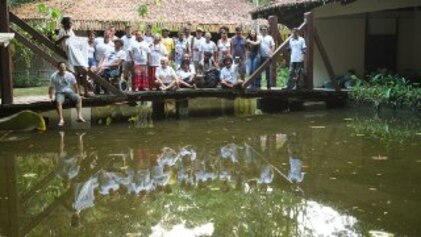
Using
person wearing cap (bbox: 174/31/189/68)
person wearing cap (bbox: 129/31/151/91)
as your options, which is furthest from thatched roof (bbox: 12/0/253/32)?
person wearing cap (bbox: 129/31/151/91)

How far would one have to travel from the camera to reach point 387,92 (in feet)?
44.7

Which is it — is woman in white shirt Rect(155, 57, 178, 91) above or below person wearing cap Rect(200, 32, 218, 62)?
below

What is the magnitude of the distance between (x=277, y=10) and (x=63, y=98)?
7.69 meters

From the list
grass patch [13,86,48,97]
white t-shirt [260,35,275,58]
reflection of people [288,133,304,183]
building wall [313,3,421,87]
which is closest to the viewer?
reflection of people [288,133,304,183]

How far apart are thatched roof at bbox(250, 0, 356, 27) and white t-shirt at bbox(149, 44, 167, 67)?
4393 mm

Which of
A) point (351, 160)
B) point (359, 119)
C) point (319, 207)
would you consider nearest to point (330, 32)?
point (359, 119)

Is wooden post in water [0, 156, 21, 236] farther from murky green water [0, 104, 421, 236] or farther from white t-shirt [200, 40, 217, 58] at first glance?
white t-shirt [200, 40, 217, 58]

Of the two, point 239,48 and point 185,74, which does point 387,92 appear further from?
point 185,74

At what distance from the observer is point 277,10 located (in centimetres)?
1644

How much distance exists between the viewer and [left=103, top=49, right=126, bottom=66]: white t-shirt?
12.5 m

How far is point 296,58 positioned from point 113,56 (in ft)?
15.2

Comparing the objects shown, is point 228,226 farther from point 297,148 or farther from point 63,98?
point 63,98

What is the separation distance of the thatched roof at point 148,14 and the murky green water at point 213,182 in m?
11.7

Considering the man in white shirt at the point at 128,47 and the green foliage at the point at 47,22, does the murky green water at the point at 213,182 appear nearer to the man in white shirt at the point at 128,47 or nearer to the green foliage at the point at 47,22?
the man in white shirt at the point at 128,47
